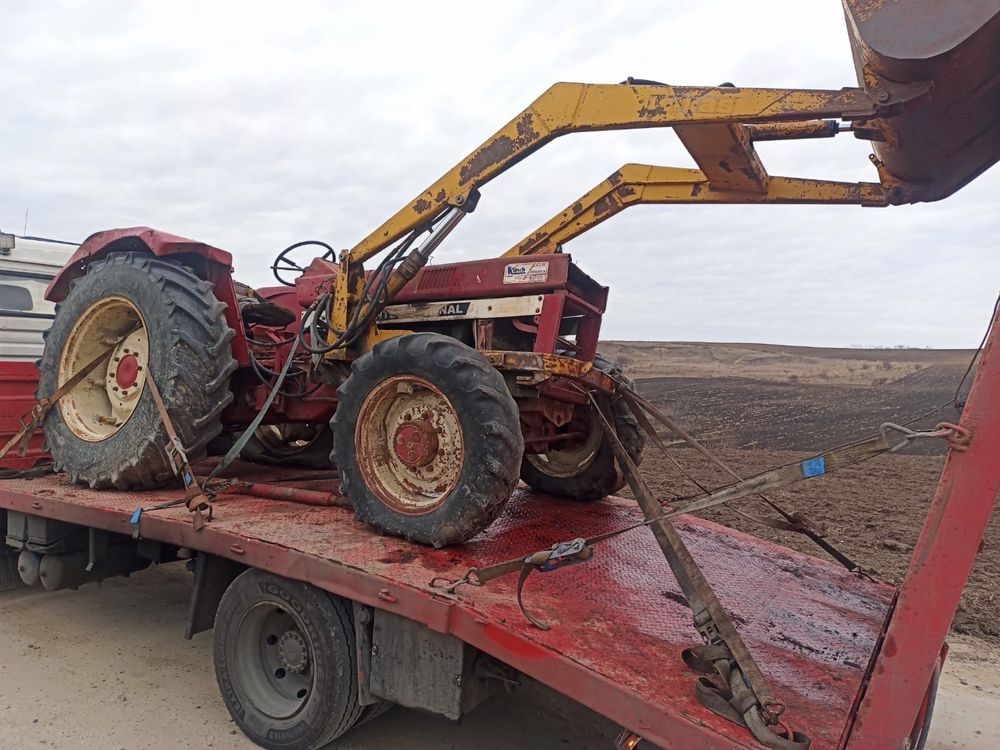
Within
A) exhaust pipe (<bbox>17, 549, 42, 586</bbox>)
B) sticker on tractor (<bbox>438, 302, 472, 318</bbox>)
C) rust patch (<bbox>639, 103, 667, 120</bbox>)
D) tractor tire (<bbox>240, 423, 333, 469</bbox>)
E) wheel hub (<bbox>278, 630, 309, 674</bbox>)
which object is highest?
rust patch (<bbox>639, 103, 667, 120</bbox>)

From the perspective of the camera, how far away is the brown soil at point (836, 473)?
632 centimetres

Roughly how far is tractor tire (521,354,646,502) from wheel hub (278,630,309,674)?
200cm

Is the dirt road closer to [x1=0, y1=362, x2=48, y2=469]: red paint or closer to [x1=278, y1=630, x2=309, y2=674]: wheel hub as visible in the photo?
[x1=278, y1=630, x2=309, y2=674]: wheel hub

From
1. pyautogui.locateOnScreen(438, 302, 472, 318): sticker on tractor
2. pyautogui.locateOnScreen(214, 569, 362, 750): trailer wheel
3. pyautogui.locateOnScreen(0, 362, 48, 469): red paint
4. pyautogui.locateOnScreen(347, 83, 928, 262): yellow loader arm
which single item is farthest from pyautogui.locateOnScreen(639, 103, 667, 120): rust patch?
pyautogui.locateOnScreen(0, 362, 48, 469): red paint

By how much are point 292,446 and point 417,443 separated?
280cm

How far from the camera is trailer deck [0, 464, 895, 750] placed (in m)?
2.35

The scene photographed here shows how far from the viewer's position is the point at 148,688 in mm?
3854

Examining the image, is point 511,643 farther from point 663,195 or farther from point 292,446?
point 292,446

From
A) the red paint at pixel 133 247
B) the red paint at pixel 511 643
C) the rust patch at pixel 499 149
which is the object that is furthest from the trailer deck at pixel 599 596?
the rust patch at pixel 499 149

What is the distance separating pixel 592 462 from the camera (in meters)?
5.00

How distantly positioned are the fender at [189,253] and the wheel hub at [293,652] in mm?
2106

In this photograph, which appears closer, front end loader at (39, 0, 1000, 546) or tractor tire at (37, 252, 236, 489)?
front end loader at (39, 0, 1000, 546)

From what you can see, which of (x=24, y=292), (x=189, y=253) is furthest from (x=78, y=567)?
(x=24, y=292)

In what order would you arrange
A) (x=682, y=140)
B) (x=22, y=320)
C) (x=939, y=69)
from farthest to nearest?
(x=22, y=320), (x=682, y=140), (x=939, y=69)
